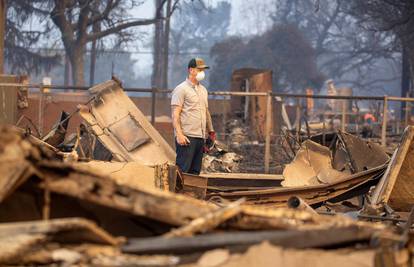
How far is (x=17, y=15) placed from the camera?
3800 centimetres

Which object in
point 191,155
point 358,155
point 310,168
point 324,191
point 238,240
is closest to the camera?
point 238,240

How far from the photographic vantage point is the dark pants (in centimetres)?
920

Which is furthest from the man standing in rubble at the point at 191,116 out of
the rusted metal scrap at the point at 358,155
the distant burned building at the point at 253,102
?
the distant burned building at the point at 253,102

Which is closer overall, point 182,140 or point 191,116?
point 182,140

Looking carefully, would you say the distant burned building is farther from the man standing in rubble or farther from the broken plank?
the broken plank

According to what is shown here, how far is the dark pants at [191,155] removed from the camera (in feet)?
30.2

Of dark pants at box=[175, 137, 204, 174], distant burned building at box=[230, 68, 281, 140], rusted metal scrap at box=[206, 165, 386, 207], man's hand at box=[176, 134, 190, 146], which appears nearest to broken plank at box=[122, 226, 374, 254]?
rusted metal scrap at box=[206, 165, 386, 207]

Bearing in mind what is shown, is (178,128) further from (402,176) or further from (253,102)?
(253,102)

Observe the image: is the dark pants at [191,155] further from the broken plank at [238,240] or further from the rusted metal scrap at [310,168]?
the broken plank at [238,240]

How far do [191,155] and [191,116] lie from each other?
43 centimetres

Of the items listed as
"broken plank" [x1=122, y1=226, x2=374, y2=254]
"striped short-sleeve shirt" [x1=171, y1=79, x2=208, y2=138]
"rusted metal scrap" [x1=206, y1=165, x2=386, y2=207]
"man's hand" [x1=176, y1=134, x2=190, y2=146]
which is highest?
"striped short-sleeve shirt" [x1=171, y1=79, x2=208, y2=138]

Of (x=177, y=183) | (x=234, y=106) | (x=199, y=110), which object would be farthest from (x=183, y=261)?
(x=234, y=106)

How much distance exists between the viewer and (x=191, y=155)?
30.2 feet

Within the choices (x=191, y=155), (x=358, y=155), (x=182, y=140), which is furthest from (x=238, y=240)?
(x=358, y=155)
